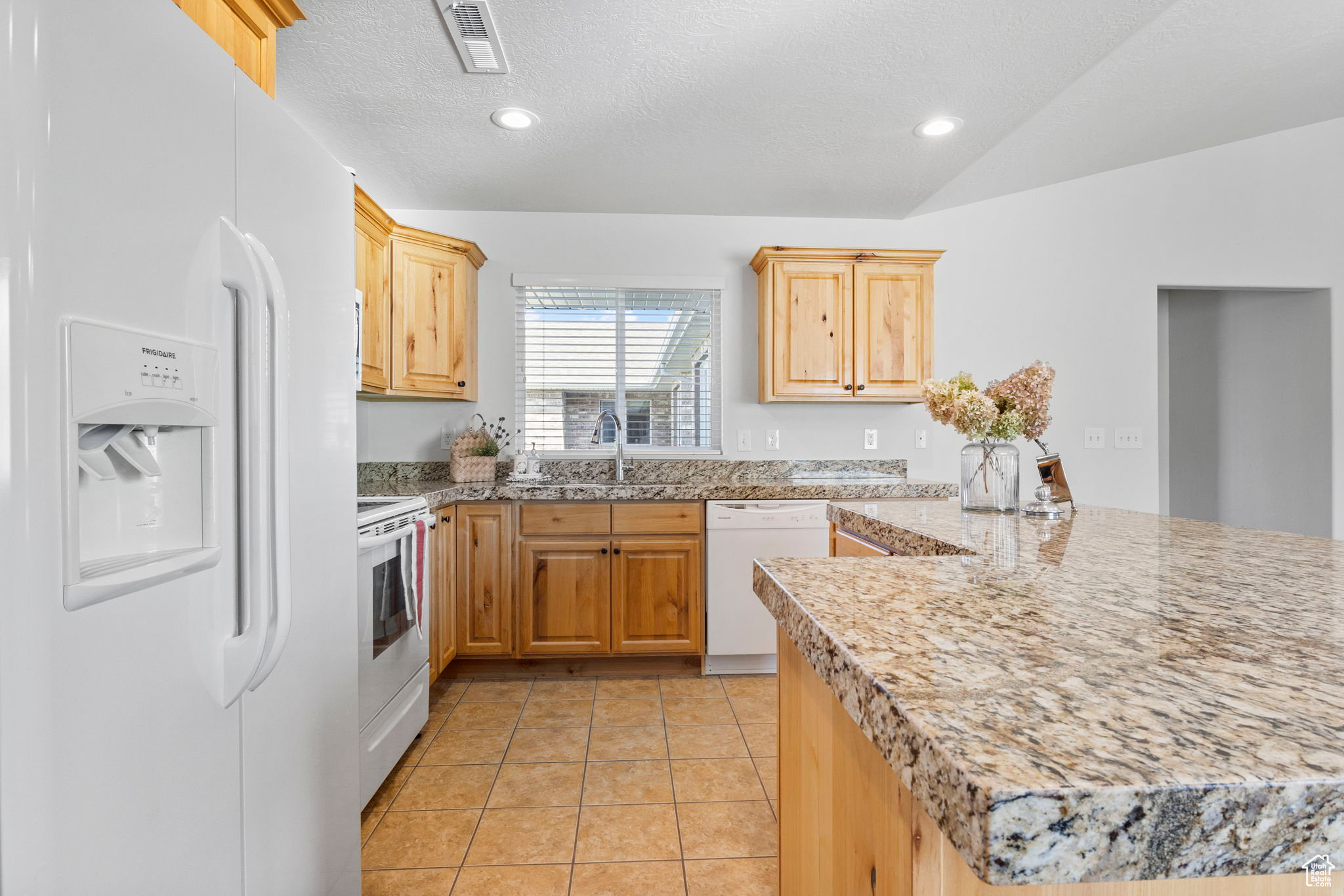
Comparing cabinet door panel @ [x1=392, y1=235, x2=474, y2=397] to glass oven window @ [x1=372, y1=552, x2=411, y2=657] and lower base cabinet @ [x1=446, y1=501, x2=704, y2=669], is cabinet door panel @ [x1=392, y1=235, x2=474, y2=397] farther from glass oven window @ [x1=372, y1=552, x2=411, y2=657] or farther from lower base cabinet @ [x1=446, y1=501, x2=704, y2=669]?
glass oven window @ [x1=372, y1=552, x2=411, y2=657]

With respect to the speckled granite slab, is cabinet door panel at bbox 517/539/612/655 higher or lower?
lower

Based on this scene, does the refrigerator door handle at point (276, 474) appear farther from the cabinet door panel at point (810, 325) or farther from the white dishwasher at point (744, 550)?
the cabinet door panel at point (810, 325)

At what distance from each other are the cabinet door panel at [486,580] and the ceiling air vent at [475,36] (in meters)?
1.78

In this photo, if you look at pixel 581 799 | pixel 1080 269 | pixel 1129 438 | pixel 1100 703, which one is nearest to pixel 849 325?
pixel 1080 269

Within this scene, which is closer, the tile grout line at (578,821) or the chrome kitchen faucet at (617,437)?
the tile grout line at (578,821)

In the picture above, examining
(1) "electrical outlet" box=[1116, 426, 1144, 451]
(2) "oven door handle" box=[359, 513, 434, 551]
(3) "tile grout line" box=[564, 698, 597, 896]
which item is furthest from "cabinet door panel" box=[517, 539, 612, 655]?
(1) "electrical outlet" box=[1116, 426, 1144, 451]

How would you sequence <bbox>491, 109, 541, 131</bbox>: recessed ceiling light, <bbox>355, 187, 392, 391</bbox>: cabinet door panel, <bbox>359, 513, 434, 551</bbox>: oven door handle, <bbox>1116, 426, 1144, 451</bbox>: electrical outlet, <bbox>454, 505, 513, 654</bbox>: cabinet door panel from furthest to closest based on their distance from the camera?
<bbox>1116, 426, 1144, 451</bbox>: electrical outlet, <bbox>454, 505, 513, 654</bbox>: cabinet door panel, <bbox>355, 187, 392, 391</bbox>: cabinet door panel, <bbox>491, 109, 541, 131</bbox>: recessed ceiling light, <bbox>359, 513, 434, 551</bbox>: oven door handle

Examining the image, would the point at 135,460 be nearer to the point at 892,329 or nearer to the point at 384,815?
the point at 384,815

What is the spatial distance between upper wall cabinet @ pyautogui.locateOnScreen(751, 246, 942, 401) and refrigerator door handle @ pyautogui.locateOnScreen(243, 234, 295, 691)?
8.55ft

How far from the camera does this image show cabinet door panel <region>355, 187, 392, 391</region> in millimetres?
2590

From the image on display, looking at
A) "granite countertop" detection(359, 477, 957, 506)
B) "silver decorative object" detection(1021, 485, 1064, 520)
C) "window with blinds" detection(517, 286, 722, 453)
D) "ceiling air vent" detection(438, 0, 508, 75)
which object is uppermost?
"ceiling air vent" detection(438, 0, 508, 75)

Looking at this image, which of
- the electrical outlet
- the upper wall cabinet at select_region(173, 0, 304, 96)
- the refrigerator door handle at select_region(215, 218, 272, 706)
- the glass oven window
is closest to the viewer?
the refrigerator door handle at select_region(215, 218, 272, 706)

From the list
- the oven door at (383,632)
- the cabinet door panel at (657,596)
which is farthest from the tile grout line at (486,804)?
the cabinet door panel at (657,596)

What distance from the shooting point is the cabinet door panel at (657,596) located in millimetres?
2957
